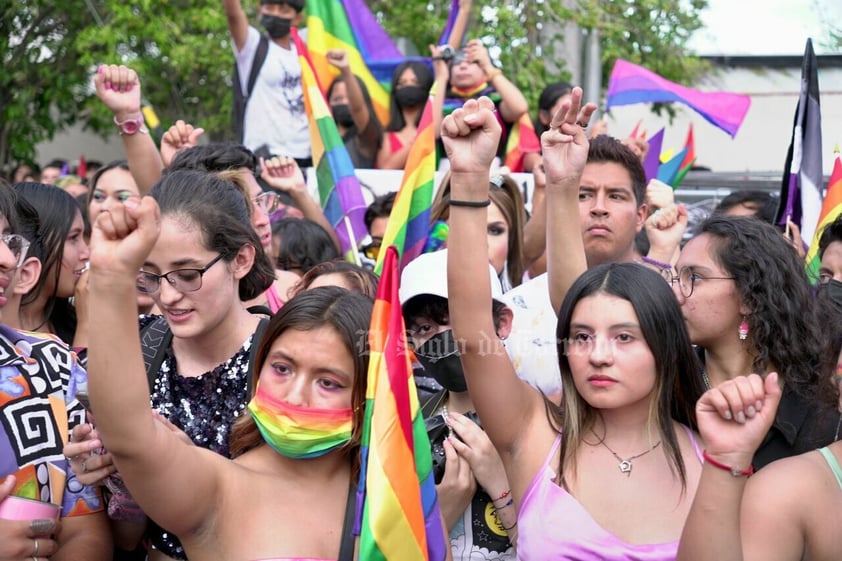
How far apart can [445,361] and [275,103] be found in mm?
3830

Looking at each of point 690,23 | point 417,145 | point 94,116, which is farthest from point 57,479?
point 94,116

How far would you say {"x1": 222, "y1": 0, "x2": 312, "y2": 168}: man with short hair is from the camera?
6.87m

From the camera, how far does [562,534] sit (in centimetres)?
292

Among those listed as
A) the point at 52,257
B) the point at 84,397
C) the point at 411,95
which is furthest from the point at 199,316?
the point at 411,95

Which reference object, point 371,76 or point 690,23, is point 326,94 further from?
point 690,23

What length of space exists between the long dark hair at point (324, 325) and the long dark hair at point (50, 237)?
1056 mm

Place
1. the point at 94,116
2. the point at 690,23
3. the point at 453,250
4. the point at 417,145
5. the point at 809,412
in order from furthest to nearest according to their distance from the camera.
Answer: the point at 94,116, the point at 690,23, the point at 417,145, the point at 809,412, the point at 453,250

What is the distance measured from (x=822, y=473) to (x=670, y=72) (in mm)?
9856

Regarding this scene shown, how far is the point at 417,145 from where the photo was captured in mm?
4980

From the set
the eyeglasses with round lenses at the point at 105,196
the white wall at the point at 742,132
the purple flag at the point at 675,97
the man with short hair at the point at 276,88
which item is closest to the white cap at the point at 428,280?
the eyeglasses with round lenses at the point at 105,196

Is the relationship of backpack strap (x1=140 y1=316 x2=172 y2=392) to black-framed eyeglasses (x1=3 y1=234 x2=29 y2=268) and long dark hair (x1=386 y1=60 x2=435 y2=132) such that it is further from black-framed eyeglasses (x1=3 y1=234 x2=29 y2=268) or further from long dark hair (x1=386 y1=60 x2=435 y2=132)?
long dark hair (x1=386 y1=60 x2=435 y2=132)

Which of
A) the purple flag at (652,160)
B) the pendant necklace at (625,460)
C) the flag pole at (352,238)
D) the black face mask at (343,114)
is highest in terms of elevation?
the black face mask at (343,114)

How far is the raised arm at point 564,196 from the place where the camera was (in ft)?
11.8

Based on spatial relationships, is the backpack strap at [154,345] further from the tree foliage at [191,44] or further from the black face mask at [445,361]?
the tree foliage at [191,44]
